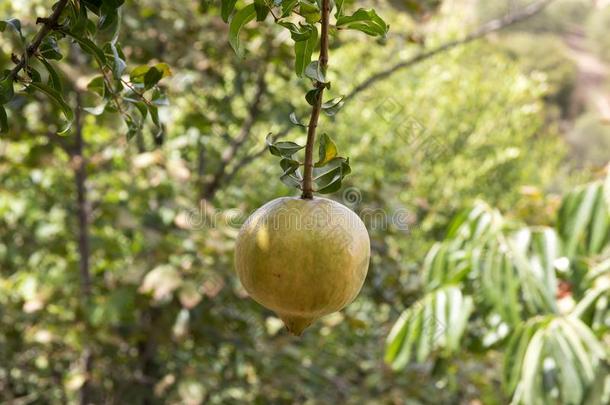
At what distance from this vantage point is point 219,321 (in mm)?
1732

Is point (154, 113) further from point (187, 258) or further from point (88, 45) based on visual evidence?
point (187, 258)

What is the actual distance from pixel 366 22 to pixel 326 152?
0.08 metres

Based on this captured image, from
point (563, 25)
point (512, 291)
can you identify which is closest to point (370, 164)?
point (512, 291)

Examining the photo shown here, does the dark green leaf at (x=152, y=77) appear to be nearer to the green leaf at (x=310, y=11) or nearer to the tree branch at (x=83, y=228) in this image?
the green leaf at (x=310, y=11)

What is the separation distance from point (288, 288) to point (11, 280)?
5.95ft

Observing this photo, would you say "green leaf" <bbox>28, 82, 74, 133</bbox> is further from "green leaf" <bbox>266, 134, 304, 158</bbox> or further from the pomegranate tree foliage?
the pomegranate tree foliage

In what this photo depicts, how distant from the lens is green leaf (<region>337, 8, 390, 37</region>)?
38cm

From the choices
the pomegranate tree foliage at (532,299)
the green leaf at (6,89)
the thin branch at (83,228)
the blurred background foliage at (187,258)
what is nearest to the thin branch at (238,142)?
the blurred background foliage at (187,258)

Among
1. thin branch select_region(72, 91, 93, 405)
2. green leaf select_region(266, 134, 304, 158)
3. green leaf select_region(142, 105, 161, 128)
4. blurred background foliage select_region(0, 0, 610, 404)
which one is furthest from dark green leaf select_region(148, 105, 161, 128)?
thin branch select_region(72, 91, 93, 405)

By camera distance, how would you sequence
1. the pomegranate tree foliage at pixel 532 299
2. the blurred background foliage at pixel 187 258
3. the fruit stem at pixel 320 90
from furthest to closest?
the blurred background foliage at pixel 187 258, the pomegranate tree foliage at pixel 532 299, the fruit stem at pixel 320 90

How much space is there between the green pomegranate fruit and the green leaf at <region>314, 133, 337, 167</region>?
3 cm

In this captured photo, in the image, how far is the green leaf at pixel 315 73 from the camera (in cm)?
35

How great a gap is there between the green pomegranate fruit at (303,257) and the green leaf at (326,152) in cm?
3

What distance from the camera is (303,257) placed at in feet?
1.24
